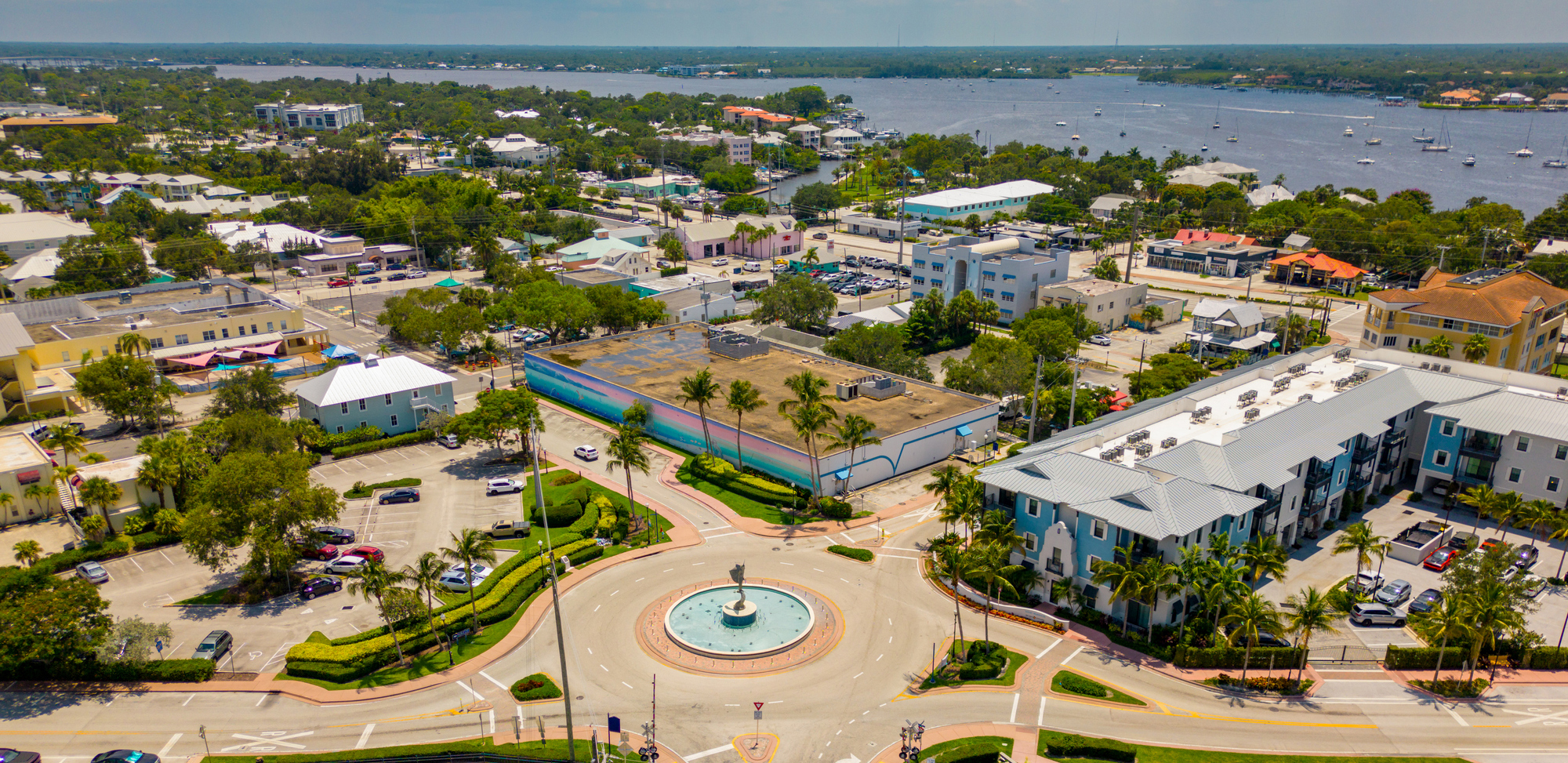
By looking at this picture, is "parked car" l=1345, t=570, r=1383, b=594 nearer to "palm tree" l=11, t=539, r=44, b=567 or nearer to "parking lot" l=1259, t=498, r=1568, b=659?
"parking lot" l=1259, t=498, r=1568, b=659

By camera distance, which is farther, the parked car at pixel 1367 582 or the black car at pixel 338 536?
the black car at pixel 338 536

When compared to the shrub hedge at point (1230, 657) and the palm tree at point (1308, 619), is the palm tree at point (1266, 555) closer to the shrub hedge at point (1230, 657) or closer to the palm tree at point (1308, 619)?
the palm tree at point (1308, 619)

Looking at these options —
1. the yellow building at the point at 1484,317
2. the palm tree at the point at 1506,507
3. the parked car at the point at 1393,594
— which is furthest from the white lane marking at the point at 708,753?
the yellow building at the point at 1484,317

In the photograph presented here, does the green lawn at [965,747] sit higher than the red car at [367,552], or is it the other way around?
the green lawn at [965,747]

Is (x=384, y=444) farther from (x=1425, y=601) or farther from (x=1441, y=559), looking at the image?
→ (x=1441, y=559)

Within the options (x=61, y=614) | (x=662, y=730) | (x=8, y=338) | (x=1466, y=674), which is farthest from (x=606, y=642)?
(x=8, y=338)
